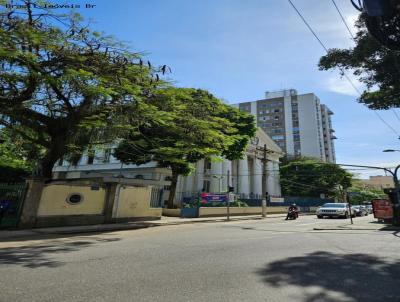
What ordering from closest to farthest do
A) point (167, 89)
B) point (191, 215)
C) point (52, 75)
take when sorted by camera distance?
point (52, 75)
point (167, 89)
point (191, 215)

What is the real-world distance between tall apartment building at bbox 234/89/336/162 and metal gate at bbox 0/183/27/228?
80.5m

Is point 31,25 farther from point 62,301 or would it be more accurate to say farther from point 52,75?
point 62,301

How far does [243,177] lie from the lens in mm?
50656

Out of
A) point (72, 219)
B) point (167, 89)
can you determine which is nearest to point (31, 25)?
point (167, 89)

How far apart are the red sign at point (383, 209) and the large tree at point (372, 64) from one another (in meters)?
11.4

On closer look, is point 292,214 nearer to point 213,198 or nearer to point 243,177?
point 213,198

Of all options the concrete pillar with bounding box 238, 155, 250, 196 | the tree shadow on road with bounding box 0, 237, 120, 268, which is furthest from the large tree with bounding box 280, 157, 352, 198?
the tree shadow on road with bounding box 0, 237, 120, 268

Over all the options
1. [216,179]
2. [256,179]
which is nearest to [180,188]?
[216,179]

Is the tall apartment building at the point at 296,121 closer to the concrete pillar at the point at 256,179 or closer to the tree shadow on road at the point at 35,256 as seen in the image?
the concrete pillar at the point at 256,179

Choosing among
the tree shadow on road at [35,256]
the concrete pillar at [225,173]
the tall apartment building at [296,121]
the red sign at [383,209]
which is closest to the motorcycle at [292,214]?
the red sign at [383,209]

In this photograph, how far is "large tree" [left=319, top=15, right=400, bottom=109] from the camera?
12617 mm

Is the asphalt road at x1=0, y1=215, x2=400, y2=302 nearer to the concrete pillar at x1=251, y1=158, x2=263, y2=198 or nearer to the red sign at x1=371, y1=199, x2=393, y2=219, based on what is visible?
the red sign at x1=371, y1=199, x2=393, y2=219

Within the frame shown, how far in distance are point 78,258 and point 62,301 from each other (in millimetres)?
3612

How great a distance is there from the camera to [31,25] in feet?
36.3
